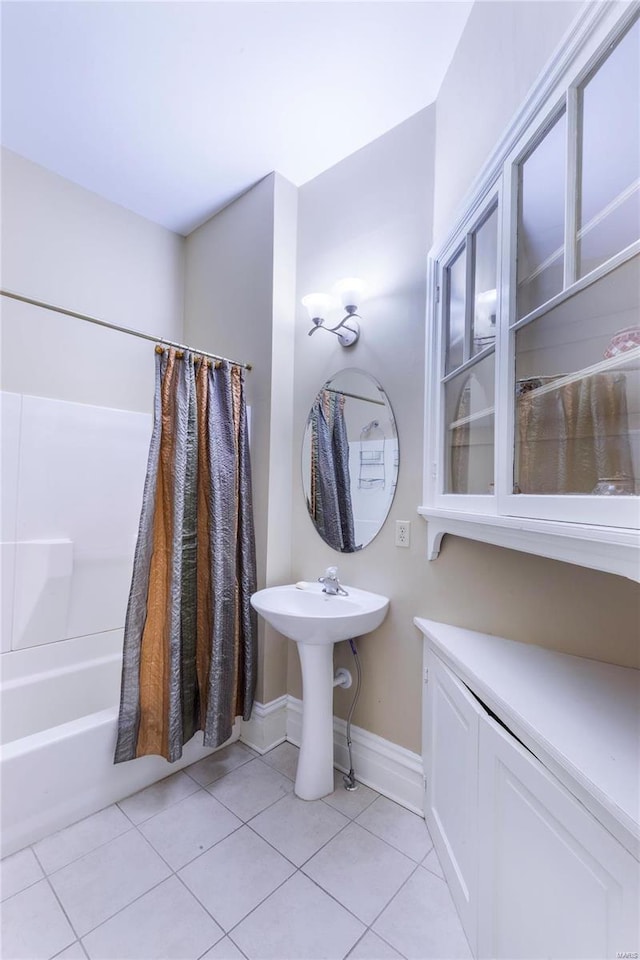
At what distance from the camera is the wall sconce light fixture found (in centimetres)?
180

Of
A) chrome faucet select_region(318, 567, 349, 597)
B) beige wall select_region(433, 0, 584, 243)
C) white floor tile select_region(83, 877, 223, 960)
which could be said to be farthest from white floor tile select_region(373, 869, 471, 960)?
beige wall select_region(433, 0, 584, 243)

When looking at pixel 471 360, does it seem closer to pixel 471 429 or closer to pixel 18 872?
pixel 471 429

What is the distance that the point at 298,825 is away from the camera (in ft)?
5.01

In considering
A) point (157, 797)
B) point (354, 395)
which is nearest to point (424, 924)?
point (157, 797)

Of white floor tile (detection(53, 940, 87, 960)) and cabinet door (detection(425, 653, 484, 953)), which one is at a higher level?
cabinet door (detection(425, 653, 484, 953))

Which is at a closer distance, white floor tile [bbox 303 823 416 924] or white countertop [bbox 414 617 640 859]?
white countertop [bbox 414 617 640 859]

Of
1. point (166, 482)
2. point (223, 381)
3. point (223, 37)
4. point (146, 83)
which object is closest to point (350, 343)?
→ point (223, 381)

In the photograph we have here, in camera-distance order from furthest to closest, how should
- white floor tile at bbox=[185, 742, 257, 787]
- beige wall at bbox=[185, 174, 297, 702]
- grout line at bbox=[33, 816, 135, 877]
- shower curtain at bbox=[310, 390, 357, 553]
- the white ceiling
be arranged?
beige wall at bbox=[185, 174, 297, 702]
shower curtain at bbox=[310, 390, 357, 553]
white floor tile at bbox=[185, 742, 257, 787]
the white ceiling
grout line at bbox=[33, 816, 135, 877]

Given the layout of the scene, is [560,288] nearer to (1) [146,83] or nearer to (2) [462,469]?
(2) [462,469]

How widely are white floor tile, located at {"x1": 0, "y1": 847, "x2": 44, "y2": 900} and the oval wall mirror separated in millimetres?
1534

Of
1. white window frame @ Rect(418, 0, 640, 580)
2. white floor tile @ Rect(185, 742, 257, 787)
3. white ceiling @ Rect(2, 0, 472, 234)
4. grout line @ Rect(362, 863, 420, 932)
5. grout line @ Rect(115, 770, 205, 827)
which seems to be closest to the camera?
white window frame @ Rect(418, 0, 640, 580)

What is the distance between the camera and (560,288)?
969 millimetres

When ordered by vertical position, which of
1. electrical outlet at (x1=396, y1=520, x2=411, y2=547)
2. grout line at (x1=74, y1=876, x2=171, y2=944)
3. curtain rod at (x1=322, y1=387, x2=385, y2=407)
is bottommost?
grout line at (x1=74, y1=876, x2=171, y2=944)

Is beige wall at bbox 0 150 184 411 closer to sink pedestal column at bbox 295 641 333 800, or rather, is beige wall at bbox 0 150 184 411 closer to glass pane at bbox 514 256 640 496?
sink pedestal column at bbox 295 641 333 800
